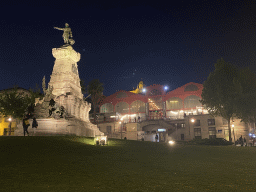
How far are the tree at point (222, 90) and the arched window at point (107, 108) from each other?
3084 cm

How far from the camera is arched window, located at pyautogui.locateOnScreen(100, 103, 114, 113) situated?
62.3 metres

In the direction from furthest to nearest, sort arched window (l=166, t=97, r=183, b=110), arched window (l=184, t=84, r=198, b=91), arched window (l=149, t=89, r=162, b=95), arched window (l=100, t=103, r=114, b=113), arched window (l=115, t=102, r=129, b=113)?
1. arched window (l=100, t=103, r=114, b=113)
2. arched window (l=115, t=102, r=129, b=113)
3. arched window (l=149, t=89, r=162, b=95)
4. arched window (l=166, t=97, r=183, b=110)
5. arched window (l=184, t=84, r=198, b=91)

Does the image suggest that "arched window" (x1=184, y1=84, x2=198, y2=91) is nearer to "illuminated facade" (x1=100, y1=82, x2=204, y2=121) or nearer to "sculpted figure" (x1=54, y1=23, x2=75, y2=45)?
"illuminated facade" (x1=100, y1=82, x2=204, y2=121)

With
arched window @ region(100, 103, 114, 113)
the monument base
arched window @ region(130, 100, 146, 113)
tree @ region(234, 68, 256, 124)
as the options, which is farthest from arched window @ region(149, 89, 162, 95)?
the monument base

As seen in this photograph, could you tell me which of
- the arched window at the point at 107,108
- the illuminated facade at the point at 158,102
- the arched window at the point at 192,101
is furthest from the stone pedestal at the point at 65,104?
the arched window at the point at 192,101

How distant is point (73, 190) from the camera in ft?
19.1

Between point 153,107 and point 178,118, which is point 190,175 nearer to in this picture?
point 178,118

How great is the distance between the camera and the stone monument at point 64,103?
22703 millimetres

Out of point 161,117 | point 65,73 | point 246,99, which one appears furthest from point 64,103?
point 161,117

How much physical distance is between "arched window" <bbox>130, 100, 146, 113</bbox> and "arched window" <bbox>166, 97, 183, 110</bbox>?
6551 millimetres

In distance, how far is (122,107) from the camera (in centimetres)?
6159

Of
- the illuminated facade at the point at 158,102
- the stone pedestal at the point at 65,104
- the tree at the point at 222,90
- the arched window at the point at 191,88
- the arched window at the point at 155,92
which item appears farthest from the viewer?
the arched window at the point at 155,92

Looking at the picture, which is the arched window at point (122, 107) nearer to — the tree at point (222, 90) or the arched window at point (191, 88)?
the arched window at point (191, 88)

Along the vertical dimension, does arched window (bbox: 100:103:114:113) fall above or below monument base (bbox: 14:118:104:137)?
above
